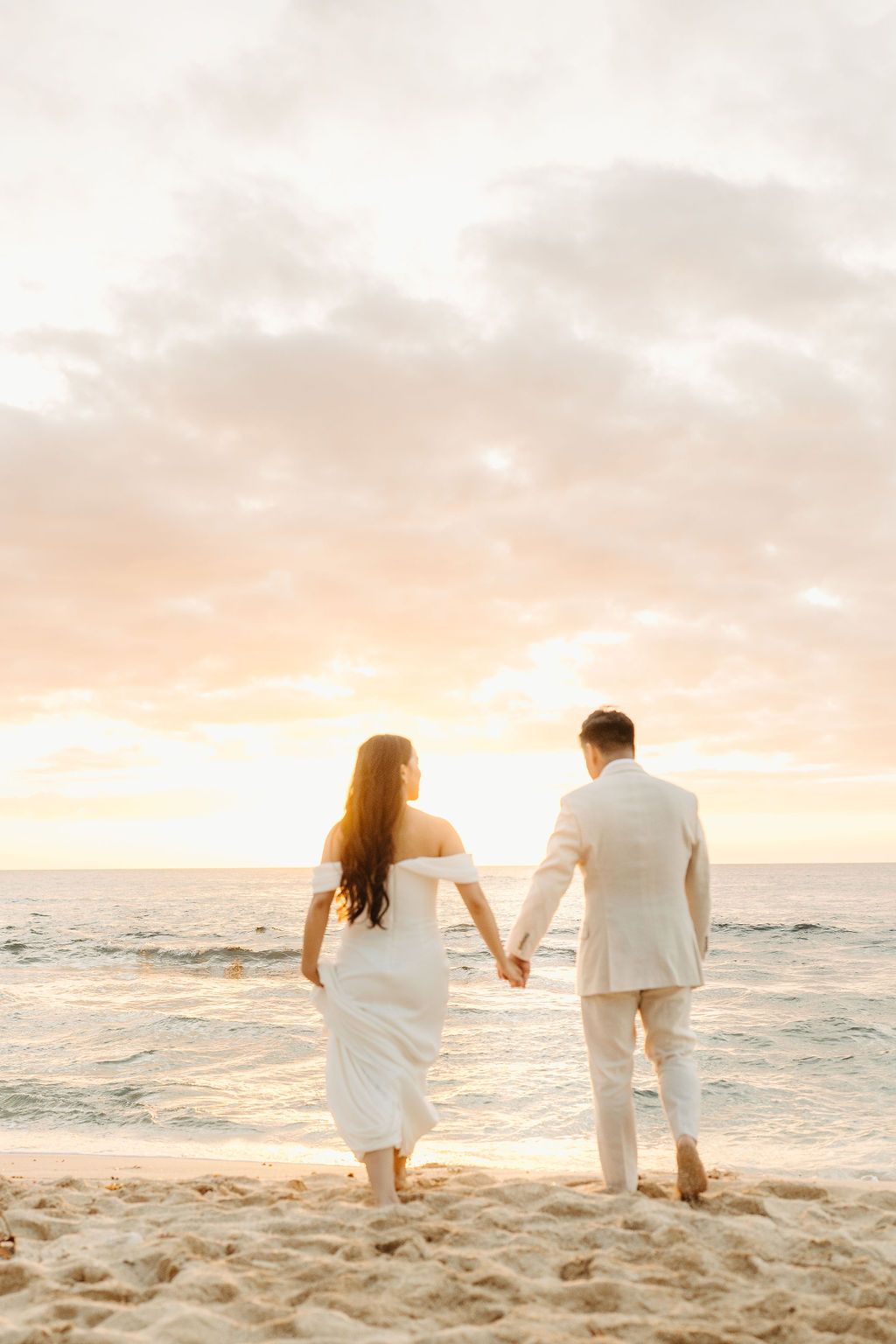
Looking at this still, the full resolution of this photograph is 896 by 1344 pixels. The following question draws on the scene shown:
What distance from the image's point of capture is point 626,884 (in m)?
4.58

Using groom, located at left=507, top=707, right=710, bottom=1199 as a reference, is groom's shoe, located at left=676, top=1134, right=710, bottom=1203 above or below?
below

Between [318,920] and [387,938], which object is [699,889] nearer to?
[387,938]

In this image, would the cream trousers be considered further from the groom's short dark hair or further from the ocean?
the ocean

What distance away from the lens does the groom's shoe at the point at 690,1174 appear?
4281mm

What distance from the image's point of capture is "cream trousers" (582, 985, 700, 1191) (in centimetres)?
446

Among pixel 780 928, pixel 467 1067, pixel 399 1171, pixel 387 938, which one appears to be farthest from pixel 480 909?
pixel 780 928

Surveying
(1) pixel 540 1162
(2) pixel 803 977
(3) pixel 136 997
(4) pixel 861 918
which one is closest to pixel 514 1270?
(1) pixel 540 1162

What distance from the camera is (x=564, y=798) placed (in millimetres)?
4648

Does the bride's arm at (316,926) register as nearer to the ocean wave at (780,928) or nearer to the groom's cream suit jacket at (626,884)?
the groom's cream suit jacket at (626,884)

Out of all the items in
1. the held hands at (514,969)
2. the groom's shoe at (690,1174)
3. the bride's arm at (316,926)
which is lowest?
the groom's shoe at (690,1174)

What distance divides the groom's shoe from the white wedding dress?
1.16 metres

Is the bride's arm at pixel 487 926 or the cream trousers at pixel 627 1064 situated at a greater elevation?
the bride's arm at pixel 487 926

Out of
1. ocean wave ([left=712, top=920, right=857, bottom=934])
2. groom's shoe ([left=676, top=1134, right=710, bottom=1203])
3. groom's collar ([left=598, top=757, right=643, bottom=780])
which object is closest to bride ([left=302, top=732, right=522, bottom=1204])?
groom's collar ([left=598, top=757, right=643, bottom=780])

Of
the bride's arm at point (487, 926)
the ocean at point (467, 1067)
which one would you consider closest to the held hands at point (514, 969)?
the bride's arm at point (487, 926)
